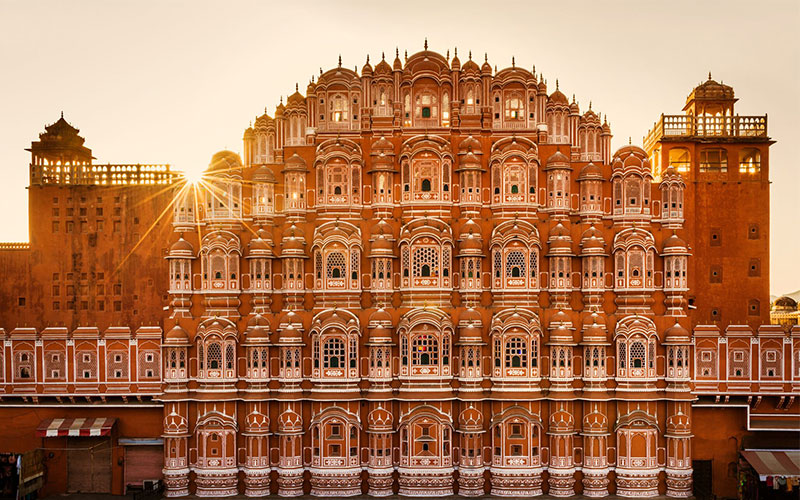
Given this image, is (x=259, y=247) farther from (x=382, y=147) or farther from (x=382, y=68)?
(x=382, y=68)

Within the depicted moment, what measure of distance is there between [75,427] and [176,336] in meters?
7.50

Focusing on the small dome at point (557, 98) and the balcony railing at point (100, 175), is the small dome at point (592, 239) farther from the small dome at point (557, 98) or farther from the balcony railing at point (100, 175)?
the balcony railing at point (100, 175)

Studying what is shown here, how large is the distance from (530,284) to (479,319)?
330 centimetres

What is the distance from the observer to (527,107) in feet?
116

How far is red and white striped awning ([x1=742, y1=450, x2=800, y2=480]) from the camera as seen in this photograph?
32281mm

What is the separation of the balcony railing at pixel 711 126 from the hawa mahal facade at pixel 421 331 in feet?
17.9

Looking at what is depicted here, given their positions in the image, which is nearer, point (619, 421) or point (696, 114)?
point (619, 421)

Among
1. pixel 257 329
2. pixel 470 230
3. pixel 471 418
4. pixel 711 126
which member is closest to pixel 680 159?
pixel 711 126

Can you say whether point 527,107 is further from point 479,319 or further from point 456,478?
point 456,478

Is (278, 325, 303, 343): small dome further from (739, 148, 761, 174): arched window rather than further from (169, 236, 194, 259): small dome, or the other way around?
(739, 148, 761, 174): arched window

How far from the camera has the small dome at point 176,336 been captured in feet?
109

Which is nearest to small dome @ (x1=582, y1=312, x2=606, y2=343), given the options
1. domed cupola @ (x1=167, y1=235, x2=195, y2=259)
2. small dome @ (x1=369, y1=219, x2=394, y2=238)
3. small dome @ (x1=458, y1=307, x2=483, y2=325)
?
small dome @ (x1=458, y1=307, x2=483, y2=325)

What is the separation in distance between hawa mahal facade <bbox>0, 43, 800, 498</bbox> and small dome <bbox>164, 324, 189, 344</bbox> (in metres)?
0.07

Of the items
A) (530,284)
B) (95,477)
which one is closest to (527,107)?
(530,284)
